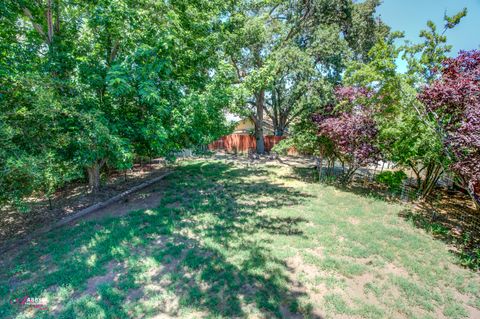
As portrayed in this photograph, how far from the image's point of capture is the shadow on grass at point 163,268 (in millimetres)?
3137

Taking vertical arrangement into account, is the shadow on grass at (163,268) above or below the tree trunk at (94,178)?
below

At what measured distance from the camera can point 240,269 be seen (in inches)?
153

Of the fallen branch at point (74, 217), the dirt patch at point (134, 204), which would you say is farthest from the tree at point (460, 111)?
the fallen branch at point (74, 217)

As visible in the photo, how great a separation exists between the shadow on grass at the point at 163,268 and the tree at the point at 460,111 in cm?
383

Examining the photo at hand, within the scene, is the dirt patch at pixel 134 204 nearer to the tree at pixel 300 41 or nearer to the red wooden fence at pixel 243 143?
the tree at pixel 300 41

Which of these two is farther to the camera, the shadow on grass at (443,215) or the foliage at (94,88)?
the shadow on grass at (443,215)

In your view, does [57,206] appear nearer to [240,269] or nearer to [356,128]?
[240,269]

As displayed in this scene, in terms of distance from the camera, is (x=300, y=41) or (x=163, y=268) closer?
(x=163, y=268)

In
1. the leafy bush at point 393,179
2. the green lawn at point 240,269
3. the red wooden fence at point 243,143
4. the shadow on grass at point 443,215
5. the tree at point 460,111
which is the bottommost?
the green lawn at point 240,269

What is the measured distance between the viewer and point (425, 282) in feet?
12.5

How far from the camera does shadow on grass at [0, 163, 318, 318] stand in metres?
3.14

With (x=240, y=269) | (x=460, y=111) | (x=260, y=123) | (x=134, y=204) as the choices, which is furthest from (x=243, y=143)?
(x=240, y=269)

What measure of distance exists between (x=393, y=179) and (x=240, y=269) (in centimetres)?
843

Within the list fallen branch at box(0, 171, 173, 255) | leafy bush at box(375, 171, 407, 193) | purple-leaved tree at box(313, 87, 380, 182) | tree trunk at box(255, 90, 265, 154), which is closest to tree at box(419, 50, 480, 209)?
purple-leaved tree at box(313, 87, 380, 182)
